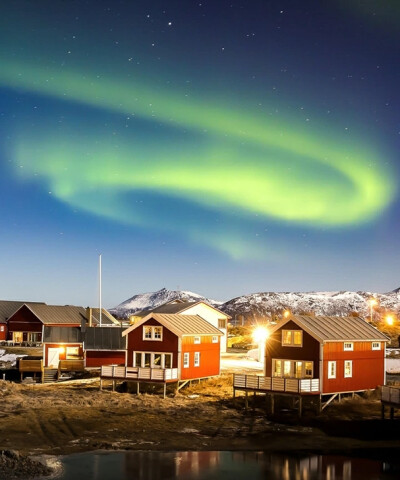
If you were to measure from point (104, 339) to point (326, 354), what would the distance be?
30.4 meters

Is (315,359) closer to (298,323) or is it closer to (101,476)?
(298,323)

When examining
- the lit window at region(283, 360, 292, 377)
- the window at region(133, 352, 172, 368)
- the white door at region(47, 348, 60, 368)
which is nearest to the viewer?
the lit window at region(283, 360, 292, 377)

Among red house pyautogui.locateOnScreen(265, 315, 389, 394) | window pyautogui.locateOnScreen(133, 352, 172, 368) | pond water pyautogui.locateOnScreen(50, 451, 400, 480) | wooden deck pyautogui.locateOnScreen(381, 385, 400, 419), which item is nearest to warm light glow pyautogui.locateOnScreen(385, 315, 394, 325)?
red house pyautogui.locateOnScreen(265, 315, 389, 394)

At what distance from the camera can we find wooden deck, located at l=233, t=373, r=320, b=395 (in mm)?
47875

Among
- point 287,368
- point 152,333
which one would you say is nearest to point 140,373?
point 152,333

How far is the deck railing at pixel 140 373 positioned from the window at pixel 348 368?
1476cm

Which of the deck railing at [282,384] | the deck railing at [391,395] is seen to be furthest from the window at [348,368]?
the deck railing at [391,395]

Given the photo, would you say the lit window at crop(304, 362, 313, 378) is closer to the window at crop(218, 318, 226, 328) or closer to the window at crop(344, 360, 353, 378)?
the window at crop(344, 360, 353, 378)

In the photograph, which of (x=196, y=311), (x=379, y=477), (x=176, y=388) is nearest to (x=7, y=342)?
(x=196, y=311)

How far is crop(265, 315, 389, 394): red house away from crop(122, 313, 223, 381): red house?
8796mm

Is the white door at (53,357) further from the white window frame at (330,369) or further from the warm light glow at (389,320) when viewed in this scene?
the warm light glow at (389,320)

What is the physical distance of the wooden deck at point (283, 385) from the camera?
47.9 metres

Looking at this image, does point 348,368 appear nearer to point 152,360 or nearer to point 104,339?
point 152,360

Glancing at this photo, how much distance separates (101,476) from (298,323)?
24224 millimetres
